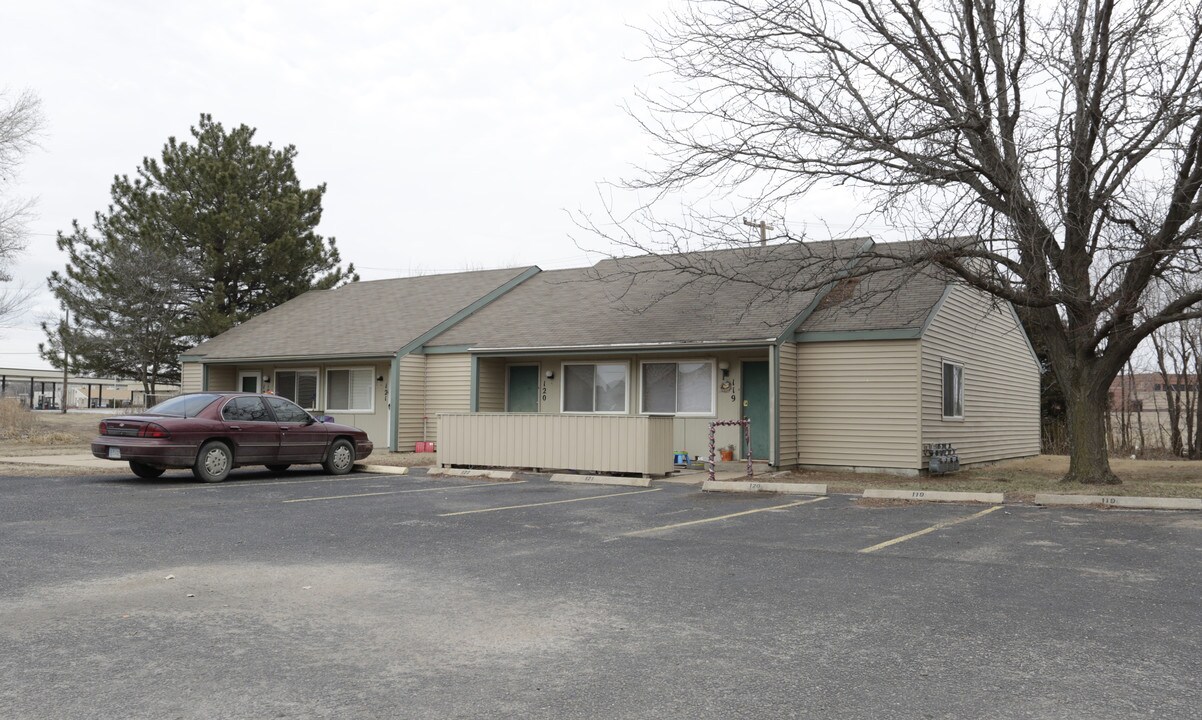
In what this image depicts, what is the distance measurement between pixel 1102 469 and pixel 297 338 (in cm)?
2036

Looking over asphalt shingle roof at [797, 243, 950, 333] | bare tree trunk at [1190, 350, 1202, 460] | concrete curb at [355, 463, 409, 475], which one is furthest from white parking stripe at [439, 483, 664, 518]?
bare tree trunk at [1190, 350, 1202, 460]

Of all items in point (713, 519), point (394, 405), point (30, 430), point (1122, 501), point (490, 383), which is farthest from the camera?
point (30, 430)

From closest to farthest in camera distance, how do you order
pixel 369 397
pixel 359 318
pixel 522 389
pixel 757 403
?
pixel 757 403 → pixel 522 389 → pixel 369 397 → pixel 359 318

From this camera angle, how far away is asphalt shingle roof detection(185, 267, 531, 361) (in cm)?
2444

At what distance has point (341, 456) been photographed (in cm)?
1714

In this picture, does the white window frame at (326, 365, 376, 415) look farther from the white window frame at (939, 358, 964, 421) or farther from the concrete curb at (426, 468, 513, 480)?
the white window frame at (939, 358, 964, 421)

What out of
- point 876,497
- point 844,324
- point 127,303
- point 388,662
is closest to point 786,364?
point 844,324

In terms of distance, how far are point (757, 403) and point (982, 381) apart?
6175 mm

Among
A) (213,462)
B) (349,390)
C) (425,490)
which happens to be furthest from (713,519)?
(349,390)

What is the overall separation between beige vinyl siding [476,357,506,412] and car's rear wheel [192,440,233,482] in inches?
292

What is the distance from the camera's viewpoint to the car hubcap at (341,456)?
17031 mm

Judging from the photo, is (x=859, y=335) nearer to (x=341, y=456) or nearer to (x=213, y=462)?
(x=341, y=456)

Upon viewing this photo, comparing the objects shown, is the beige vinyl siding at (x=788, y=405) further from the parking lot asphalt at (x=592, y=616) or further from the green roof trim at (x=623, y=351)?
the parking lot asphalt at (x=592, y=616)

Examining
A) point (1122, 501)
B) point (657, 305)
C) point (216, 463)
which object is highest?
point (657, 305)
